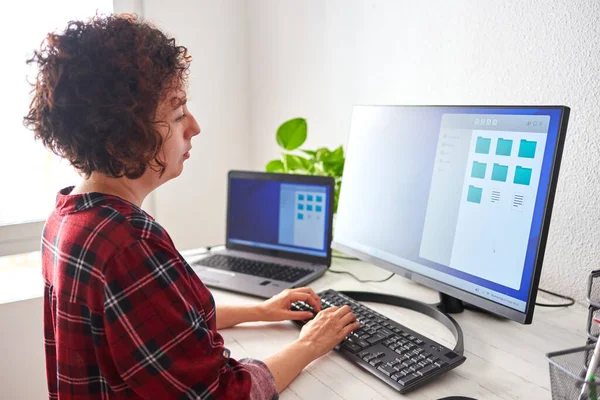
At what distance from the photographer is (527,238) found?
2.90 feet

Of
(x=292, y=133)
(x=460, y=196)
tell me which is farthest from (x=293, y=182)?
(x=460, y=196)

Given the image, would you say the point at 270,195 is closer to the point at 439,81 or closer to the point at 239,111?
the point at 439,81

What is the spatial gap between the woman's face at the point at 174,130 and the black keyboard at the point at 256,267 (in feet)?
1.90

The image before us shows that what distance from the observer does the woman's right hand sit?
3.04ft

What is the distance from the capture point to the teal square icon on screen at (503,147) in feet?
3.05

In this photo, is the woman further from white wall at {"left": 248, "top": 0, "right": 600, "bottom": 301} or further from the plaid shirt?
white wall at {"left": 248, "top": 0, "right": 600, "bottom": 301}

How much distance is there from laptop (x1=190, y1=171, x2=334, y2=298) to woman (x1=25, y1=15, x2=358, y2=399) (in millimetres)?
555

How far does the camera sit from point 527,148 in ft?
2.95

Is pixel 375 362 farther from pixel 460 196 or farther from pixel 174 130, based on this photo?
pixel 174 130

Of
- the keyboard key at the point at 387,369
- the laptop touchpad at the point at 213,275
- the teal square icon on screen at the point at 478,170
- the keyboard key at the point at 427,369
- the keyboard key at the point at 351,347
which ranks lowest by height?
the laptop touchpad at the point at 213,275

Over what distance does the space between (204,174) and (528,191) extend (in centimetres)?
150

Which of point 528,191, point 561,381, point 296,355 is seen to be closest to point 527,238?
point 528,191

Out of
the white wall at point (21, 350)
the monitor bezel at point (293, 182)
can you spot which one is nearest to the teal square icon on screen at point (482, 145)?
the monitor bezel at point (293, 182)

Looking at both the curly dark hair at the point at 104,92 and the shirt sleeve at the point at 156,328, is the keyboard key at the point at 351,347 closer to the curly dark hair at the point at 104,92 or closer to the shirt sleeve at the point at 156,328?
the shirt sleeve at the point at 156,328
